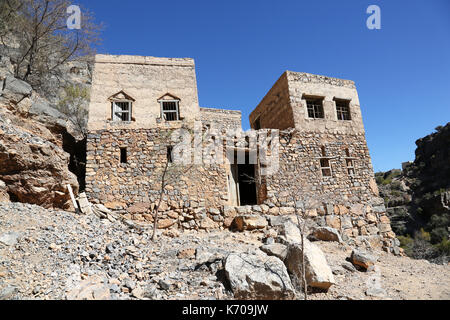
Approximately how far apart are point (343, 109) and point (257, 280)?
390 inches

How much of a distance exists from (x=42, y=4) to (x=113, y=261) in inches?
484

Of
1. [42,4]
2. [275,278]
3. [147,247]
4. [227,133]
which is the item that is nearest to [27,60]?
[42,4]

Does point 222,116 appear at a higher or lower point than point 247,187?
higher

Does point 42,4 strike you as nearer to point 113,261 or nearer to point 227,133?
point 227,133

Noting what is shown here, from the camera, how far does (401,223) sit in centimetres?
2512

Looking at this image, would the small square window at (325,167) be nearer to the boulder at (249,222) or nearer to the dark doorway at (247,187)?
the dark doorway at (247,187)

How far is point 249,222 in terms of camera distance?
9.50 m

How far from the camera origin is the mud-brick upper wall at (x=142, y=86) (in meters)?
9.96

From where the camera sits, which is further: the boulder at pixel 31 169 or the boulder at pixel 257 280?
the boulder at pixel 31 169

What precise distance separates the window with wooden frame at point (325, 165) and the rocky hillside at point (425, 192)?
41.6ft

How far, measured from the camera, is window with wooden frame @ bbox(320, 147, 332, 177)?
11.3 meters

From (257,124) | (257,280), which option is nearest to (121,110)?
(257,124)

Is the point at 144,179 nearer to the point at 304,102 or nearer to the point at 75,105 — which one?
the point at 304,102

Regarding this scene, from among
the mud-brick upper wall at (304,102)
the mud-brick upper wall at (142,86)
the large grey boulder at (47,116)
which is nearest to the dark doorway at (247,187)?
the mud-brick upper wall at (304,102)
